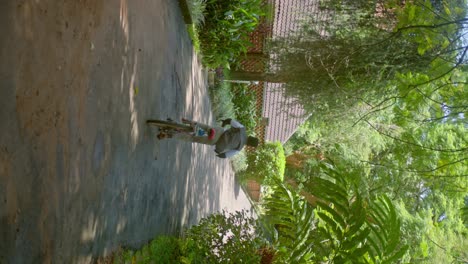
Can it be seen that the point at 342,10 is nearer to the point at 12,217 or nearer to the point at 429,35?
the point at 429,35

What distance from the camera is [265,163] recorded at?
1324cm

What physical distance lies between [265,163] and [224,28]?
5570 mm

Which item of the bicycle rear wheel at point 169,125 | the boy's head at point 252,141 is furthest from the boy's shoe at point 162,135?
the boy's head at point 252,141

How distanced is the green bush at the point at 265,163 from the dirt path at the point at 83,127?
6.60 m

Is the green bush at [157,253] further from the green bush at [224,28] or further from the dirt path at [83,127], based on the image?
the green bush at [224,28]

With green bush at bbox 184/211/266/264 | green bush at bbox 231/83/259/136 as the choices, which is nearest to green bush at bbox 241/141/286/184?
green bush at bbox 231/83/259/136

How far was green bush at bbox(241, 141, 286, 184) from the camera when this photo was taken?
13.2m

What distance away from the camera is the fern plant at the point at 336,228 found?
4.28 m

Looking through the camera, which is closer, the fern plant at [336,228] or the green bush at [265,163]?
the fern plant at [336,228]

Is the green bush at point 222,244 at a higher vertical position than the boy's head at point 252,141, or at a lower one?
lower

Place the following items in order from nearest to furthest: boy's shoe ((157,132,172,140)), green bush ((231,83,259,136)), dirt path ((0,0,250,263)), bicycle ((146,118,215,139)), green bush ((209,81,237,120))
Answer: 1. dirt path ((0,0,250,263))
2. bicycle ((146,118,215,139))
3. boy's shoe ((157,132,172,140))
4. green bush ((209,81,237,120))
5. green bush ((231,83,259,136))

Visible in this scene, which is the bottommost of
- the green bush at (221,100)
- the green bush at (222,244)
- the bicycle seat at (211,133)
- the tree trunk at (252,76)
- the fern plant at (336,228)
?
the green bush at (222,244)

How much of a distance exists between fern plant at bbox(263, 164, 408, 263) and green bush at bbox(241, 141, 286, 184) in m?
6.31

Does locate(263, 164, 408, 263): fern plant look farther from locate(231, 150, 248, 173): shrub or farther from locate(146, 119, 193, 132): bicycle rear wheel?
locate(231, 150, 248, 173): shrub
